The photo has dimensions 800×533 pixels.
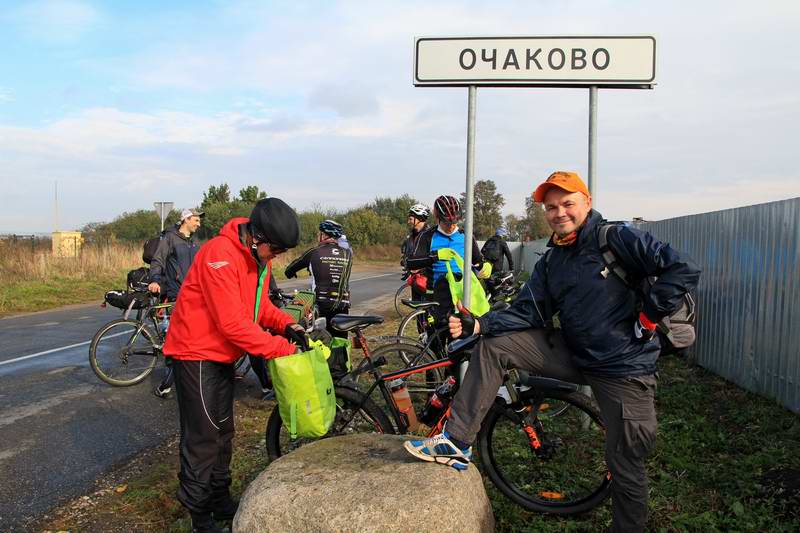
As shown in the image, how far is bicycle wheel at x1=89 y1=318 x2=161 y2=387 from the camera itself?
6.85 m

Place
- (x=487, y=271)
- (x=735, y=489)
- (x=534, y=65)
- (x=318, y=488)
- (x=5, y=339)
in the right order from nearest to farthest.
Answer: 1. (x=318, y=488)
2. (x=735, y=489)
3. (x=534, y=65)
4. (x=487, y=271)
5. (x=5, y=339)

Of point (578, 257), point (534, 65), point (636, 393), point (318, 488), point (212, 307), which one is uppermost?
point (534, 65)

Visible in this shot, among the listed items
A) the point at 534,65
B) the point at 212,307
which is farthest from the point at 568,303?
the point at 534,65

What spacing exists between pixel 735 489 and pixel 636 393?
141 cm

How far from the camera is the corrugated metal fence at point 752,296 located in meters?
5.07

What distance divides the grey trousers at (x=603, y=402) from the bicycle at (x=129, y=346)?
4.87m

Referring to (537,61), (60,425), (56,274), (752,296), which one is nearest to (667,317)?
(537,61)

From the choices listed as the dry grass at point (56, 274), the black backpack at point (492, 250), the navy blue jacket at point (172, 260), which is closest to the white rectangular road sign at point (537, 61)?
the navy blue jacket at point (172, 260)

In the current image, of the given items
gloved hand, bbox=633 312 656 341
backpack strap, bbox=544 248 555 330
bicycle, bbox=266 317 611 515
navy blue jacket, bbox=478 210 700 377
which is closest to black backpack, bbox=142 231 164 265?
bicycle, bbox=266 317 611 515

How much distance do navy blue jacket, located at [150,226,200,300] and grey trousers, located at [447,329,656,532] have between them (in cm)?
460

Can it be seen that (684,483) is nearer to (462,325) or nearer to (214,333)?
(462,325)

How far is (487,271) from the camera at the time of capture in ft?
19.2

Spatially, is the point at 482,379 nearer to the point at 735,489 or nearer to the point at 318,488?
the point at 318,488

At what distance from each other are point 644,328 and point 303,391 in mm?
1816
